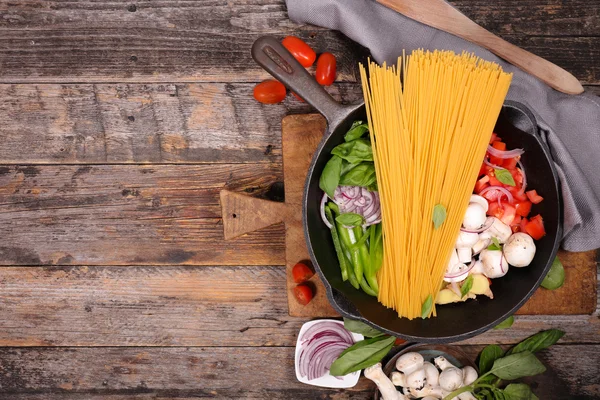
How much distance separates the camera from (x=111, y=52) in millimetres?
1585

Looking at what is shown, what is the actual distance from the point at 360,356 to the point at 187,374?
2.01 feet

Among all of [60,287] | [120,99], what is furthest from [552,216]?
[60,287]

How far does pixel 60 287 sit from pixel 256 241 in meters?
0.67

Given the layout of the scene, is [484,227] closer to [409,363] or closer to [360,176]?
[360,176]

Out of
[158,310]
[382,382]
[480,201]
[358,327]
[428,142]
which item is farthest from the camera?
[158,310]

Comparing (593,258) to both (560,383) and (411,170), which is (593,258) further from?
(411,170)

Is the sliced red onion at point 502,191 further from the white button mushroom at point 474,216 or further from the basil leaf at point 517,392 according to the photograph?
the basil leaf at point 517,392

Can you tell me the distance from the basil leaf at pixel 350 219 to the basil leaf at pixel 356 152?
131mm

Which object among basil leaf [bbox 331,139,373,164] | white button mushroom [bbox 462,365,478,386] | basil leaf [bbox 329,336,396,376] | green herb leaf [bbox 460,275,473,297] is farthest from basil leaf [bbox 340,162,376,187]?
white button mushroom [bbox 462,365,478,386]

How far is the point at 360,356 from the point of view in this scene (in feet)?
4.74

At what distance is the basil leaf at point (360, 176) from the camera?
4.10 feet

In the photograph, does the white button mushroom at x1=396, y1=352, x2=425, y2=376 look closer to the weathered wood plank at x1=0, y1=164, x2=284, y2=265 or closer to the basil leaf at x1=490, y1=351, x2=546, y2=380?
the basil leaf at x1=490, y1=351, x2=546, y2=380

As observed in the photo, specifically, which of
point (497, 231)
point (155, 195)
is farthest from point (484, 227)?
point (155, 195)

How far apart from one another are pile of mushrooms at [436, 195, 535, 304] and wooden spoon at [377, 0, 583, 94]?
1.46 feet
